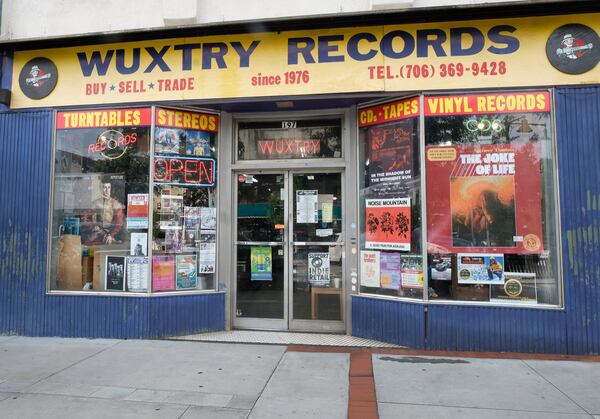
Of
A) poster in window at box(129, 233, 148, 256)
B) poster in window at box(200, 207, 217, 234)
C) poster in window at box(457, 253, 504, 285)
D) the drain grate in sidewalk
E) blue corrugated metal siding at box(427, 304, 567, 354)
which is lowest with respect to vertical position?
the drain grate in sidewalk

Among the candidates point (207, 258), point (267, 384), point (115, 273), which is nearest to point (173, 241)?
point (207, 258)

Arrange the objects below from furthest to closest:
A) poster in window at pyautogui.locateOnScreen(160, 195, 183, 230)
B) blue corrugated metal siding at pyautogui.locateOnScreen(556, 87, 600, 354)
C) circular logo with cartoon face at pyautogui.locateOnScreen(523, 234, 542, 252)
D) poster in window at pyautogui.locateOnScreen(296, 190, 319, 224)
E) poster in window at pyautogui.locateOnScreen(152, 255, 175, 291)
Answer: poster in window at pyautogui.locateOnScreen(296, 190, 319, 224) < poster in window at pyautogui.locateOnScreen(160, 195, 183, 230) < poster in window at pyautogui.locateOnScreen(152, 255, 175, 291) < circular logo with cartoon face at pyautogui.locateOnScreen(523, 234, 542, 252) < blue corrugated metal siding at pyautogui.locateOnScreen(556, 87, 600, 354)

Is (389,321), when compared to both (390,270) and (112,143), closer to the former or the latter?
(390,270)

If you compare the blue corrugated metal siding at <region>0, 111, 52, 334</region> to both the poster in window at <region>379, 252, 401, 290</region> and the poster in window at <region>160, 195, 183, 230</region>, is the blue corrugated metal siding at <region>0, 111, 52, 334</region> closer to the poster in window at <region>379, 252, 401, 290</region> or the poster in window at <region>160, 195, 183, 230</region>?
the poster in window at <region>160, 195, 183, 230</region>

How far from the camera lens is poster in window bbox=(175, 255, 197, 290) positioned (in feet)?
21.2

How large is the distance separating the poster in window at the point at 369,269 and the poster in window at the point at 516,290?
1520 mm

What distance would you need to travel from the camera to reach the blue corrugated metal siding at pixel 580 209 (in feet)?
17.7

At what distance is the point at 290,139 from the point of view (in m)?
6.80

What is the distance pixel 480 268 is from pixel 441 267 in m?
0.49

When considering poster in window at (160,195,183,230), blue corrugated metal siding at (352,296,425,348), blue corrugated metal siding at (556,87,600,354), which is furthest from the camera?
poster in window at (160,195,183,230)

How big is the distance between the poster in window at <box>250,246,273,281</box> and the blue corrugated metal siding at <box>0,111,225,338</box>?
63 centimetres

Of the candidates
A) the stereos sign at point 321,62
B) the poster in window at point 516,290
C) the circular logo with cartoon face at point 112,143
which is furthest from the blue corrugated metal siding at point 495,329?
the circular logo with cartoon face at point 112,143

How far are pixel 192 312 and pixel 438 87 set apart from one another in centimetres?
467

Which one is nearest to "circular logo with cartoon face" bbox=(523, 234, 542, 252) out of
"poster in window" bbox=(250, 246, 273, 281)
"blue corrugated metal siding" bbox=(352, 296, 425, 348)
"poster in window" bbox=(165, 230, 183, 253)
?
"blue corrugated metal siding" bbox=(352, 296, 425, 348)
